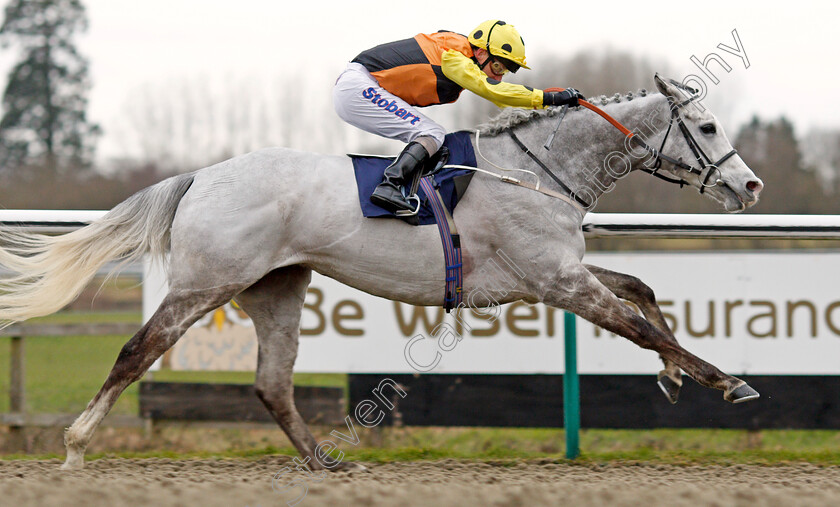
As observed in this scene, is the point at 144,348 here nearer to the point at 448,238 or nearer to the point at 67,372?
the point at 448,238

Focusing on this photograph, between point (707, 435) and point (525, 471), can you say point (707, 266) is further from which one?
point (525, 471)

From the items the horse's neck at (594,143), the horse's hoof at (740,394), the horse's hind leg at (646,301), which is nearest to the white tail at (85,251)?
the horse's neck at (594,143)

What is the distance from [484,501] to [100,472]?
1959 millimetres

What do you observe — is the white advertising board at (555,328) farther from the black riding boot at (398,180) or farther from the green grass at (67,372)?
the green grass at (67,372)

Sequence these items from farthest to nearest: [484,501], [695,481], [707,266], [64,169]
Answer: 1. [64,169]
2. [707,266]
3. [695,481]
4. [484,501]

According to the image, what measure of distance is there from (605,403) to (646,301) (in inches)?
40.2

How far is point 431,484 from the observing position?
369cm

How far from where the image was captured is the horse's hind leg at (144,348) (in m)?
3.83

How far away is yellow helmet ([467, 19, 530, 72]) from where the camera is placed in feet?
13.4

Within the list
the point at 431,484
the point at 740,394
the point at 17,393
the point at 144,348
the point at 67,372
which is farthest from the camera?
the point at 67,372

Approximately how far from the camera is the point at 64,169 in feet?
90.6

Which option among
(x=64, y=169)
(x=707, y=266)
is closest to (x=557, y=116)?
(x=707, y=266)

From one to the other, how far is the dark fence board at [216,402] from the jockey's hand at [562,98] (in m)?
2.19

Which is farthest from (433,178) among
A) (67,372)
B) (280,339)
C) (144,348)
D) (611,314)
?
(67,372)
